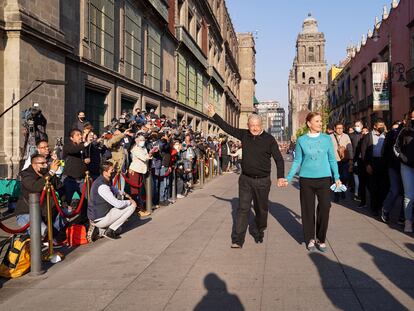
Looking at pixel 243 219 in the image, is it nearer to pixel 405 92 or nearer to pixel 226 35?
pixel 405 92

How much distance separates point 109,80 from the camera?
1564 centimetres

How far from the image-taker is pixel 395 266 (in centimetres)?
521

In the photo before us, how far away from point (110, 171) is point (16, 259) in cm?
223

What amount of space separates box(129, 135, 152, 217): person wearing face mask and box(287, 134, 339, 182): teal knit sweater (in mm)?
4204

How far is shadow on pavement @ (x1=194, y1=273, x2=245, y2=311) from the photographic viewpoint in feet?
13.4

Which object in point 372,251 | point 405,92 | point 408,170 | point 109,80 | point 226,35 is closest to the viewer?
point 372,251

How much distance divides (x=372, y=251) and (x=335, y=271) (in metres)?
1.16

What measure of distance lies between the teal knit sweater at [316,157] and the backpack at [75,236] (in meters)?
3.34

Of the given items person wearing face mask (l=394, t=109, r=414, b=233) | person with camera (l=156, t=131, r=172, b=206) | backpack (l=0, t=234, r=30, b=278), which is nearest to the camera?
backpack (l=0, t=234, r=30, b=278)

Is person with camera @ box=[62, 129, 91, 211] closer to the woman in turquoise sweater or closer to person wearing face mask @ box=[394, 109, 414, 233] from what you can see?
the woman in turquoise sweater

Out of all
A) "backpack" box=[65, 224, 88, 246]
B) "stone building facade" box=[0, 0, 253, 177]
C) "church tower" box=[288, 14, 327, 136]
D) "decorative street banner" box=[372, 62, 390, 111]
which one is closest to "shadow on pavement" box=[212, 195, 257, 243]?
"backpack" box=[65, 224, 88, 246]

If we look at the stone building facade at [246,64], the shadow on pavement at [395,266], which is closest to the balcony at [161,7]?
the shadow on pavement at [395,266]

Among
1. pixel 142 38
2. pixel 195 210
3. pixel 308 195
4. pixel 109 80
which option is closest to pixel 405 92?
pixel 142 38

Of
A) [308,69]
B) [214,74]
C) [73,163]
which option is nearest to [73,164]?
[73,163]
